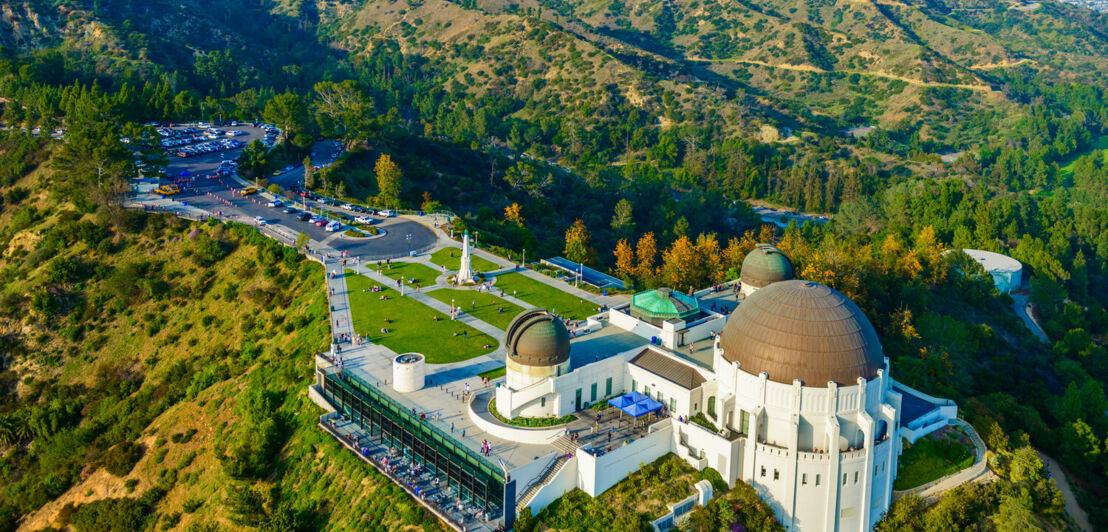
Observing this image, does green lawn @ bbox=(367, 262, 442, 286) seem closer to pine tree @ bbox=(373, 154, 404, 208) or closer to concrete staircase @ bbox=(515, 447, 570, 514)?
pine tree @ bbox=(373, 154, 404, 208)

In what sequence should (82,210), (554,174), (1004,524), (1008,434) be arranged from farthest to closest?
(554,174), (82,210), (1008,434), (1004,524)

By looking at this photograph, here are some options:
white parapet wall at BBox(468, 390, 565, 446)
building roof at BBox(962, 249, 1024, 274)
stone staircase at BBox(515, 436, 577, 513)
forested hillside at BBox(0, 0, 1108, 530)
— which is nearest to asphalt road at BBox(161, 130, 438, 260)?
forested hillside at BBox(0, 0, 1108, 530)

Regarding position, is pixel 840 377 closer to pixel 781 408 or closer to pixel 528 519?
pixel 781 408

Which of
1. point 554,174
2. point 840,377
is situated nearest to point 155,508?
point 840,377

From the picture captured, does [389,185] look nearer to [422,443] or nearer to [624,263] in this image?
[624,263]

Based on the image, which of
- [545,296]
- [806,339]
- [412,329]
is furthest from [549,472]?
[545,296]

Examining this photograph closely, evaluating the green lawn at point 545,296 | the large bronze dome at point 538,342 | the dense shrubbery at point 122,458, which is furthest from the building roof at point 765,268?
the dense shrubbery at point 122,458

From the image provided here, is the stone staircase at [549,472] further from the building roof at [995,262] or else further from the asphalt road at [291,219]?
the building roof at [995,262]
